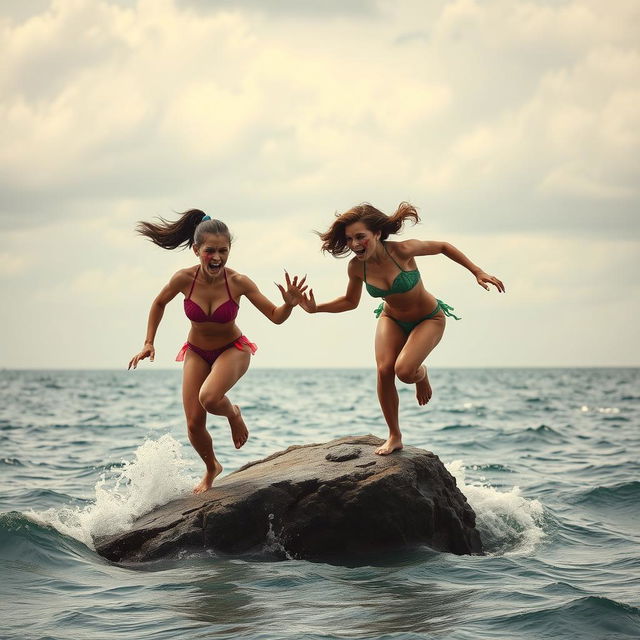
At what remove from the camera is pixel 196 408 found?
26.1 ft

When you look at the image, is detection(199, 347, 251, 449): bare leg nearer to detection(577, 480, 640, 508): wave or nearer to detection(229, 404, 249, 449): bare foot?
detection(229, 404, 249, 449): bare foot

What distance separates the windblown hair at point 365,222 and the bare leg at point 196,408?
150 centimetres

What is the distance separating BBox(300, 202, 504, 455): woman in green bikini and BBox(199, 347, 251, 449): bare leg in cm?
77

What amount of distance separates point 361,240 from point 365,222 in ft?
0.53

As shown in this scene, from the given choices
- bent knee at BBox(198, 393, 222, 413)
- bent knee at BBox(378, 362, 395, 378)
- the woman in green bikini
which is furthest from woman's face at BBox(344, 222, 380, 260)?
bent knee at BBox(198, 393, 222, 413)

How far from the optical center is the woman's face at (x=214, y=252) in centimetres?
763

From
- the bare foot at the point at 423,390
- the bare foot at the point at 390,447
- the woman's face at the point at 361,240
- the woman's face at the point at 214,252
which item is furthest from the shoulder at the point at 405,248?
the bare foot at the point at 390,447

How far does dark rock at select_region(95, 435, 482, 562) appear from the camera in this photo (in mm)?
7352

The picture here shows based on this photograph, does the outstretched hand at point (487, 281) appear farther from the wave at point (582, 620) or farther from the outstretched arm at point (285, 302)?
the wave at point (582, 620)

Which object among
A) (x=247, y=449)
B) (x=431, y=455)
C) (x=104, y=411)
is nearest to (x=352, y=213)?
(x=431, y=455)

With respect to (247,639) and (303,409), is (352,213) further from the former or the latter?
(303,409)

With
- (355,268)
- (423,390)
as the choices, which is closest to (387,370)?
(423,390)

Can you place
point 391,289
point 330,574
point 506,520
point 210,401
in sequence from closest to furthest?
point 330,574 < point 210,401 < point 391,289 < point 506,520

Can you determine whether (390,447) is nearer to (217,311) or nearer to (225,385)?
(225,385)
